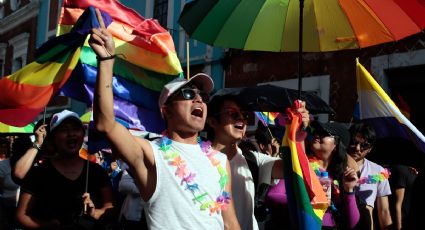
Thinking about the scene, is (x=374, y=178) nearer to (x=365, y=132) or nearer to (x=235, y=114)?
(x=365, y=132)

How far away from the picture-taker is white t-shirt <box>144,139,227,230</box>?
8.79ft

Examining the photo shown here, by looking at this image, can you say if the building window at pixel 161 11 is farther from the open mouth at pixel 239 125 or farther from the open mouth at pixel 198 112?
the open mouth at pixel 198 112

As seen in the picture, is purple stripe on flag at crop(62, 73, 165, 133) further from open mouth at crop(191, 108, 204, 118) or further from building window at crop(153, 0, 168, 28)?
building window at crop(153, 0, 168, 28)

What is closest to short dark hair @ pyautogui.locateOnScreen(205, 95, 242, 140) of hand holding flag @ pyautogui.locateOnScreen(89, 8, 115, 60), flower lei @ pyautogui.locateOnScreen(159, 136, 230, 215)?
flower lei @ pyautogui.locateOnScreen(159, 136, 230, 215)

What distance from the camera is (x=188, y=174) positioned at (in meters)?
2.77

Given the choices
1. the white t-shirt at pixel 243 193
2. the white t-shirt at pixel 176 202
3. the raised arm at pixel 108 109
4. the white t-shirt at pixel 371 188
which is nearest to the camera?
the raised arm at pixel 108 109

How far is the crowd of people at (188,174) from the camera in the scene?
2.69m

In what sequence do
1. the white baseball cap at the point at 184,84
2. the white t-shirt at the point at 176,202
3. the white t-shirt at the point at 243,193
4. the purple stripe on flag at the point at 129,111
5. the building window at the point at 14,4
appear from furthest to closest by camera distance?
1. the building window at the point at 14,4
2. the purple stripe on flag at the point at 129,111
3. the white t-shirt at the point at 243,193
4. the white baseball cap at the point at 184,84
5. the white t-shirt at the point at 176,202

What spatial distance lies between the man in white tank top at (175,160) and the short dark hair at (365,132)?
5.57 feet

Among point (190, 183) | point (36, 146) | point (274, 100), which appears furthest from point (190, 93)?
point (274, 100)

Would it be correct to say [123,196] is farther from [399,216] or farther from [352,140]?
[399,216]

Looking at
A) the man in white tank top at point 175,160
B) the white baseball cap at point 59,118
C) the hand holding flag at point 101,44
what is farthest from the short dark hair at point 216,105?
the hand holding flag at point 101,44

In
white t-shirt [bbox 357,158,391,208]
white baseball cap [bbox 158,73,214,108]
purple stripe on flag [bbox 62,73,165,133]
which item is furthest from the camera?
purple stripe on flag [bbox 62,73,165,133]

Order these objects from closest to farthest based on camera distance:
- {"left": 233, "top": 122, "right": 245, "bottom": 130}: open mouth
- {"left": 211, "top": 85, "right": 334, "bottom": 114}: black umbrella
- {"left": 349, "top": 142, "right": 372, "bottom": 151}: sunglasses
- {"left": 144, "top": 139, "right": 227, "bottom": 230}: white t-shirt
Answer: {"left": 144, "top": 139, "right": 227, "bottom": 230}: white t-shirt → {"left": 233, "top": 122, "right": 245, "bottom": 130}: open mouth → {"left": 349, "top": 142, "right": 372, "bottom": 151}: sunglasses → {"left": 211, "top": 85, "right": 334, "bottom": 114}: black umbrella
